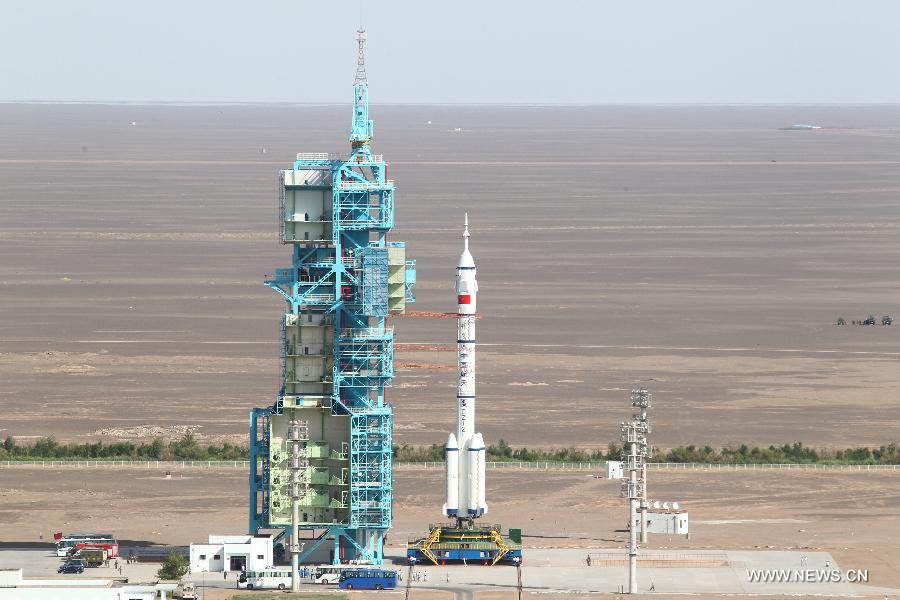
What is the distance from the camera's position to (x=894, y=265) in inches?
6398

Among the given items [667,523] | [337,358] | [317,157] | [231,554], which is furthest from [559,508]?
[317,157]

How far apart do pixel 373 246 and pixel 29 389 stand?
41912mm

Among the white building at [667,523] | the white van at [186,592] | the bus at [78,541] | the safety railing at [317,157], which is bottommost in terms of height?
the white van at [186,592]

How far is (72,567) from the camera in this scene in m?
63.4

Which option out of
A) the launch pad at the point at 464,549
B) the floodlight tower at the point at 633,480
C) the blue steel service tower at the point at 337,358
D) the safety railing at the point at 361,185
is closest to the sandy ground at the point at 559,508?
the launch pad at the point at 464,549

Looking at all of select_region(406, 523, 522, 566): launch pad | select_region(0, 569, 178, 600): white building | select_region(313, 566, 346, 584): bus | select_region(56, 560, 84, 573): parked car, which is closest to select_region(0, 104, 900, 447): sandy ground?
select_region(406, 523, 522, 566): launch pad

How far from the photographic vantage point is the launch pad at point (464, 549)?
216ft

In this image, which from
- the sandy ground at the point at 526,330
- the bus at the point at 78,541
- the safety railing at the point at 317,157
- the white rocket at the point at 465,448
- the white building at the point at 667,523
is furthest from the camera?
the sandy ground at the point at 526,330

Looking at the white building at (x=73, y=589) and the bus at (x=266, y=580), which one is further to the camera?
the bus at (x=266, y=580)

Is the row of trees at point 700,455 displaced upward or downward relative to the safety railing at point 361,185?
downward

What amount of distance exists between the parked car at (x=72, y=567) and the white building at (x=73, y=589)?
128 inches

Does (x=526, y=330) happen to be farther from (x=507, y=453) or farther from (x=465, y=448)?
(x=465, y=448)

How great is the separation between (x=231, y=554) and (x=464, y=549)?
7.40m

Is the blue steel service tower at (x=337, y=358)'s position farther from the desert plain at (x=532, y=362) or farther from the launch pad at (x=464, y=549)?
the desert plain at (x=532, y=362)
